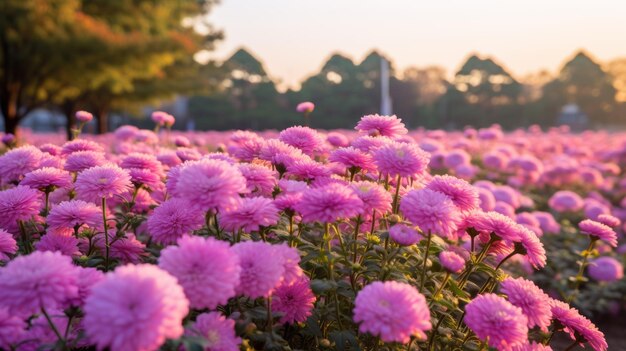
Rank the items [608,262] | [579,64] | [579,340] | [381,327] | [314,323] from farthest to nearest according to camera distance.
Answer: [579,64]
[608,262]
[579,340]
[314,323]
[381,327]

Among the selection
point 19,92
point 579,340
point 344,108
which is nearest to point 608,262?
point 579,340

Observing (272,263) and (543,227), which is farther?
(543,227)

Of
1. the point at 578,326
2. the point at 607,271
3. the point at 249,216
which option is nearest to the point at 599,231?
the point at 578,326

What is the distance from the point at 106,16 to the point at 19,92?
123 inches

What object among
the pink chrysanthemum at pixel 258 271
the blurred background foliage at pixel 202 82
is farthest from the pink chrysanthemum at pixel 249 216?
the blurred background foliage at pixel 202 82

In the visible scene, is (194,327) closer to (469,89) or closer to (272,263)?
(272,263)

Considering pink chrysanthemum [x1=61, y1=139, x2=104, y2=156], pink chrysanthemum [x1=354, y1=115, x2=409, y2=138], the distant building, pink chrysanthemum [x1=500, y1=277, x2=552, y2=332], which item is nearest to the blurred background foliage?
the distant building

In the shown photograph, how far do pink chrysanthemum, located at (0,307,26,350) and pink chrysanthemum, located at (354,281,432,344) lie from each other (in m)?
0.85

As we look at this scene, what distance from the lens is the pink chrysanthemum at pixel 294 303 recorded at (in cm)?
158

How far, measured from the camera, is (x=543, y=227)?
4953 millimetres

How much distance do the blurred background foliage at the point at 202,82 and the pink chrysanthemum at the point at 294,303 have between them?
414 inches

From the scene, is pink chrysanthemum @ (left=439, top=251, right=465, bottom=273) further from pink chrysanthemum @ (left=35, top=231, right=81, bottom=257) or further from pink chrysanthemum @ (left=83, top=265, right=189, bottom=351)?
pink chrysanthemum @ (left=35, top=231, right=81, bottom=257)

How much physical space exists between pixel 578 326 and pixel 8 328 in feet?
6.06

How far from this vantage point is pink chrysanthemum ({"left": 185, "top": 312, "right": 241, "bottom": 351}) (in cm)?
126
